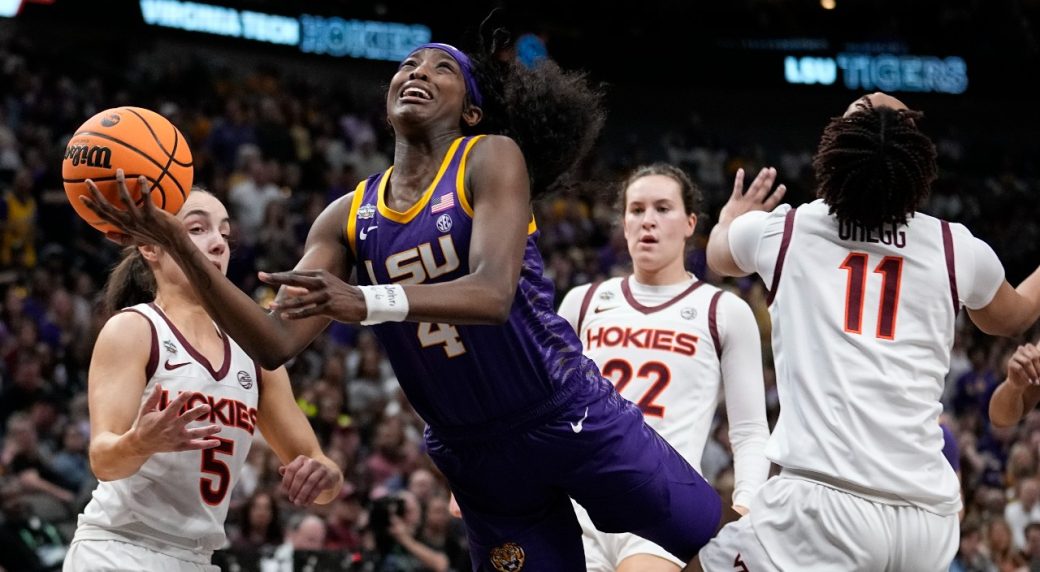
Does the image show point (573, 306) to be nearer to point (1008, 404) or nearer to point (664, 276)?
point (664, 276)

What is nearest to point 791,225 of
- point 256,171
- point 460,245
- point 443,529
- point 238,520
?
point 460,245

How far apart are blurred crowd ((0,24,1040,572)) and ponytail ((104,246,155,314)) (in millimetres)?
1772

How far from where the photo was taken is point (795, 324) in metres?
3.81

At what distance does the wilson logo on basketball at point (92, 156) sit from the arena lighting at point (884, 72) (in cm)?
1838

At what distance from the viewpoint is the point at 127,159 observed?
3828 millimetres

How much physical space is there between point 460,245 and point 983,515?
9065 mm

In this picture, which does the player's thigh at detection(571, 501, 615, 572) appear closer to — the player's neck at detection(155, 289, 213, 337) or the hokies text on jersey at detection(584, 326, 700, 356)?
the hokies text on jersey at detection(584, 326, 700, 356)

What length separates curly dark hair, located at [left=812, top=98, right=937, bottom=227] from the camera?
12.3 feet

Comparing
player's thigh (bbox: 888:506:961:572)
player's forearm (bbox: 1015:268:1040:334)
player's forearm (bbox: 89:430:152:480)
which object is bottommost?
player's thigh (bbox: 888:506:961:572)

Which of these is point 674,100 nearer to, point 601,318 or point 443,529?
point 443,529

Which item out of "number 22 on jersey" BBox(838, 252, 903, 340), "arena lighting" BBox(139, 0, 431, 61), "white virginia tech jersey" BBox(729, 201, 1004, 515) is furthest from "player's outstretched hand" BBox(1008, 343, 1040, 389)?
"arena lighting" BBox(139, 0, 431, 61)

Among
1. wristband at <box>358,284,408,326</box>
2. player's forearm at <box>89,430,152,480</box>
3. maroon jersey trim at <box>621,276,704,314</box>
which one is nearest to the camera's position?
wristband at <box>358,284,408,326</box>

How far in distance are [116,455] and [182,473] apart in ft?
1.16

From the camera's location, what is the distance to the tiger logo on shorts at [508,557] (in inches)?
161
